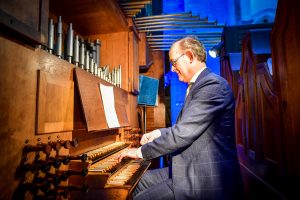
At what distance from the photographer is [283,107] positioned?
234 cm

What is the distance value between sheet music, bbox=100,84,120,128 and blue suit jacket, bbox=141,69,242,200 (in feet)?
2.77

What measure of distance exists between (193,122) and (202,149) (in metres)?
0.28

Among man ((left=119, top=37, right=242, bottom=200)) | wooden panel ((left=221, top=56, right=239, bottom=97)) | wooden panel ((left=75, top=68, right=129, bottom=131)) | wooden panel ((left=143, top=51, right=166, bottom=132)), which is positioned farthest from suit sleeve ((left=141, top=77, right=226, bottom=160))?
wooden panel ((left=143, top=51, right=166, bottom=132))

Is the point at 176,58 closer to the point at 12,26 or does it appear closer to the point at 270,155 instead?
the point at 12,26

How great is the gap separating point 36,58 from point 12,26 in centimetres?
33

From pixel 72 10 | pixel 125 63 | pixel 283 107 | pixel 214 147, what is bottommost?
pixel 214 147

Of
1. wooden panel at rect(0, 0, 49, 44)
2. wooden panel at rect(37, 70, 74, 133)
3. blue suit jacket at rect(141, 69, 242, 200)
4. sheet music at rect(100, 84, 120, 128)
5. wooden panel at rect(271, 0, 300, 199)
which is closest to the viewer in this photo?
wooden panel at rect(0, 0, 49, 44)

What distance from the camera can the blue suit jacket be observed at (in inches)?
70.2

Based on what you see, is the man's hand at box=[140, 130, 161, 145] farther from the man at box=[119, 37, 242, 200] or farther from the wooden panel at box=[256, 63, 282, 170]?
the wooden panel at box=[256, 63, 282, 170]

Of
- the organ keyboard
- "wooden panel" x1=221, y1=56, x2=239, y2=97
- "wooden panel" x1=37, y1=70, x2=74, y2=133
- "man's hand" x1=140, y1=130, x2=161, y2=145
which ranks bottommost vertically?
the organ keyboard

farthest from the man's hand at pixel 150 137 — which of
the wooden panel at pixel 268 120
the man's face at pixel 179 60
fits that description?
the wooden panel at pixel 268 120

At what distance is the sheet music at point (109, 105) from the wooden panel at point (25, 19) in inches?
45.5

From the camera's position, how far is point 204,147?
6.07ft

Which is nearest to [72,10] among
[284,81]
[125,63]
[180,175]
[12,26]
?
[125,63]
